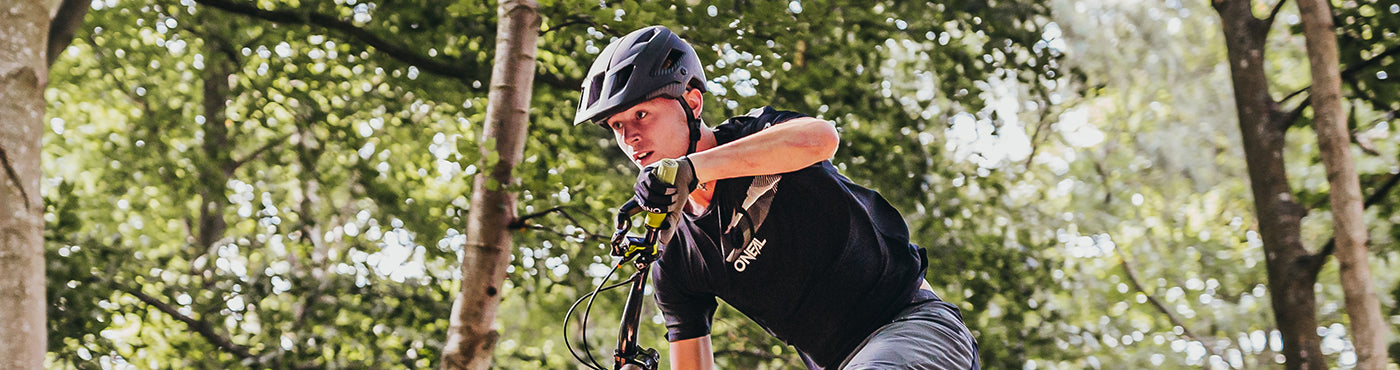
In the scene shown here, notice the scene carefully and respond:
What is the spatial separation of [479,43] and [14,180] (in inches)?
172

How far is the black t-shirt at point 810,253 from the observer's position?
3.11 metres

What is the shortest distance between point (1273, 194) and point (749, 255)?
18.4ft

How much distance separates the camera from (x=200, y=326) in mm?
9188

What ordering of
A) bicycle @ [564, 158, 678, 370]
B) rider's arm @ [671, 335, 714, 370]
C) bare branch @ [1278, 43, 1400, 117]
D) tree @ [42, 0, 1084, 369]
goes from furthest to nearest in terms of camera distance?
tree @ [42, 0, 1084, 369], bare branch @ [1278, 43, 1400, 117], rider's arm @ [671, 335, 714, 370], bicycle @ [564, 158, 678, 370]

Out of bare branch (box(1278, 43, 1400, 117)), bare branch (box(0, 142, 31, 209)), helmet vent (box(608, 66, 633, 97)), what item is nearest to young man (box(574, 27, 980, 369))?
helmet vent (box(608, 66, 633, 97))

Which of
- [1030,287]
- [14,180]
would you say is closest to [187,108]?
[14,180]

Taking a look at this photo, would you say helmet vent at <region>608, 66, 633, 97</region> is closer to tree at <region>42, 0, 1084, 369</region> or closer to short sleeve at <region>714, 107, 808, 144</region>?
short sleeve at <region>714, 107, 808, 144</region>

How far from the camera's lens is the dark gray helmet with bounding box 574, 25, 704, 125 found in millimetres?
2998

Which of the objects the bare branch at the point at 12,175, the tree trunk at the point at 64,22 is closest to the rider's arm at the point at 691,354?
the bare branch at the point at 12,175

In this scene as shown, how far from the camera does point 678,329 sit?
345 cm

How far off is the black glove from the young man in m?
0.39

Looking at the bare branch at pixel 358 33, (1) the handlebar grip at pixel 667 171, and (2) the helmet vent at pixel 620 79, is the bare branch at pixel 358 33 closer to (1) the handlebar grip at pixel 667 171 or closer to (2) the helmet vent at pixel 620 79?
(2) the helmet vent at pixel 620 79

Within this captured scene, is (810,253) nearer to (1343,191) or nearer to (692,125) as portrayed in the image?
(692,125)

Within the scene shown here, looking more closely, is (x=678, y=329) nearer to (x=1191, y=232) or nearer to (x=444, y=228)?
(x=444, y=228)
